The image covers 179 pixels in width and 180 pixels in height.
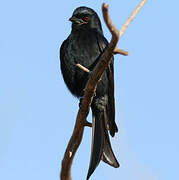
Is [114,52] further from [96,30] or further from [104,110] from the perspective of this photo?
[96,30]

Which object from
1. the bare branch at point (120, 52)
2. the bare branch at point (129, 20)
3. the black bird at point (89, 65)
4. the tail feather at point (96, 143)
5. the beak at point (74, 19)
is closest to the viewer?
the bare branch at point (129, 20)

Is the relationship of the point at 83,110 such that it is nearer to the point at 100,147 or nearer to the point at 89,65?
the point at 100,147

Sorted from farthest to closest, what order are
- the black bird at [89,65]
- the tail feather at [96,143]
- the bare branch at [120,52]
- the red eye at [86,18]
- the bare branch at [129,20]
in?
the red eye at [86,18], the black bird at [89,65], the tail feather at [96,143], the bare branch at [120,52], the bare branch at [129,20]

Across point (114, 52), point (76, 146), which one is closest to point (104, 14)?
point (114, 52)

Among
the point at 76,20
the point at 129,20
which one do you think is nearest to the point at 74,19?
the point at 76,20

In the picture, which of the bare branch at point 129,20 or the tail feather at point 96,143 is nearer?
the bare branch at point 129,20

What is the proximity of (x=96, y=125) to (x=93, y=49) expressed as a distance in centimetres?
83

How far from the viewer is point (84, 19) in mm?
5844

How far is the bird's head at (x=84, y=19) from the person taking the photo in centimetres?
579

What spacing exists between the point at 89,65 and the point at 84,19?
66cm

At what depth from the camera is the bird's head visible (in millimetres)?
5789

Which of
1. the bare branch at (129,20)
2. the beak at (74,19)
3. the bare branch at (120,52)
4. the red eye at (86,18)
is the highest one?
the red eye at (86,18)

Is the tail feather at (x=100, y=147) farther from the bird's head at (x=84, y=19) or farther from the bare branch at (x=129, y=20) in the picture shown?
the bare branch at (x=129, y=20)

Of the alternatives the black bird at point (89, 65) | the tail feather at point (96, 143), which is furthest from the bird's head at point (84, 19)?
the tail feather at point (96, 143)
